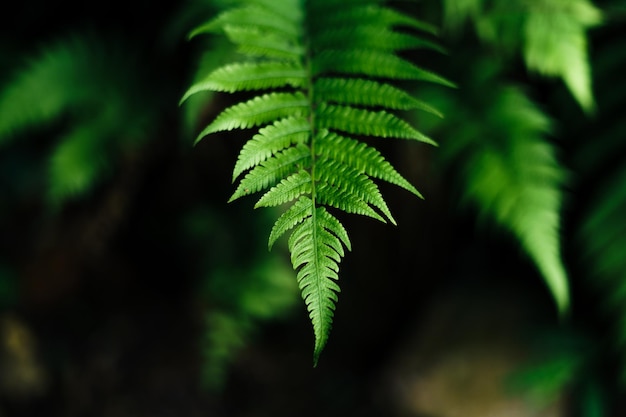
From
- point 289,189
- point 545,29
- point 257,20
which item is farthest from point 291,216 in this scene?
point 545,29

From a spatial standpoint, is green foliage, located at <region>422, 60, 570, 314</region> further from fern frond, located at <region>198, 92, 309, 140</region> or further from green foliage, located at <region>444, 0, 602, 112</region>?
fern frond, located at <region>198, 92, 309, 140</region>

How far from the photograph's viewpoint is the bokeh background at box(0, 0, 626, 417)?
1694 mm

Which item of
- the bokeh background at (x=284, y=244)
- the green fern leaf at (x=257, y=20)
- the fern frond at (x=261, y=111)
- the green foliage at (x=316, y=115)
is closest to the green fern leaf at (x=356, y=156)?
the green foliage at (x=316, y=115)

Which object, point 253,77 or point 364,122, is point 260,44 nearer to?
point 253,77

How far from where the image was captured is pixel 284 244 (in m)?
2.21

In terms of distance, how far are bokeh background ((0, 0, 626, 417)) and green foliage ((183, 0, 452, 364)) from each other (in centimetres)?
35

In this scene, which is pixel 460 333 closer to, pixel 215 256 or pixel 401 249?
pixel 401 249

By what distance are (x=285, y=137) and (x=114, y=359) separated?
197 cm

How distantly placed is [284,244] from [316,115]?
3.78 ft

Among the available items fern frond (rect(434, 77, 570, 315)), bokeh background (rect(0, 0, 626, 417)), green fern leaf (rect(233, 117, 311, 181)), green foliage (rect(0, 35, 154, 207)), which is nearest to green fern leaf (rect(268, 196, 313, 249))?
green fern leaf (rect(233, 117, 311, 181))

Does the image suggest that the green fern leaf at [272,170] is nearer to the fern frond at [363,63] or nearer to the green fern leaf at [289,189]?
the green fern leaf at [289,189]

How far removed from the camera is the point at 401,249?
240 centimetres

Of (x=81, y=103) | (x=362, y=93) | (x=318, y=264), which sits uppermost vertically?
(x=81, y=103)

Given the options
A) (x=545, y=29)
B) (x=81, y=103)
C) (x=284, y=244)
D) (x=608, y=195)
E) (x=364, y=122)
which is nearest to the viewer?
(x=364, y=122)
